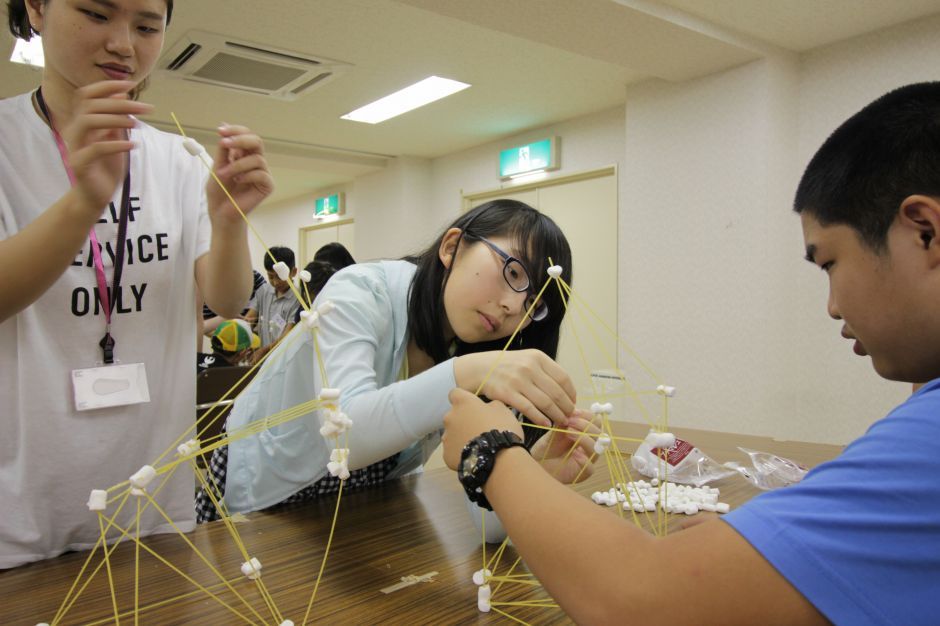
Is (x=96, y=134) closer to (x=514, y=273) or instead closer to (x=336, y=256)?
(x=514, y=273)

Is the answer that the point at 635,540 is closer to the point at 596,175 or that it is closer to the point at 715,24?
the point at 715,24

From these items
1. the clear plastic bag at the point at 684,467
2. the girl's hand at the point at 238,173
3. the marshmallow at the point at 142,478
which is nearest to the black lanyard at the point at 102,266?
the girl's hand at the point at 238,173

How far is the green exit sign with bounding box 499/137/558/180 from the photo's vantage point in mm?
5125

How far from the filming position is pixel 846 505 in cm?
49

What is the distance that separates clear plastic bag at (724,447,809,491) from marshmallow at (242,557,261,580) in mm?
1024

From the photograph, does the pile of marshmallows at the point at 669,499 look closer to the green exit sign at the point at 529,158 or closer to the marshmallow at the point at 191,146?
the marshmallow at the point at 191,146

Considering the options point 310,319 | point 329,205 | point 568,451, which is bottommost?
point 568,451

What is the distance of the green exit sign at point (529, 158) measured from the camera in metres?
5.12

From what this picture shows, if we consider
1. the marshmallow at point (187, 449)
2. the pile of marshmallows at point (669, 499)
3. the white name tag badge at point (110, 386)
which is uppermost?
the white name tag badge at point (110, 386)

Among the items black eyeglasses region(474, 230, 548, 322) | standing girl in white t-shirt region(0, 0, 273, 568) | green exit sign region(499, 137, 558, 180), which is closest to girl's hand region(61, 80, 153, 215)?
standing girl in white t-shirt region(0, 0, 273, 568)

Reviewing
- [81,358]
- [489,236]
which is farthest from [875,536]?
[81,358]

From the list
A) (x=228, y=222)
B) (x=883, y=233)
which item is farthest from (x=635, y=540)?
(x=228, y=222)

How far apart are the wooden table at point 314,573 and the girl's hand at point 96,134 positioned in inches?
19.3

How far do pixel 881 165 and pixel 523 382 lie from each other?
0.50 m
